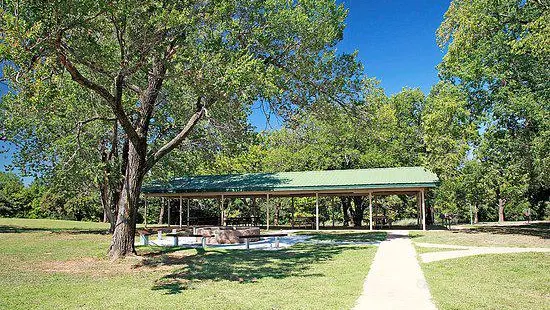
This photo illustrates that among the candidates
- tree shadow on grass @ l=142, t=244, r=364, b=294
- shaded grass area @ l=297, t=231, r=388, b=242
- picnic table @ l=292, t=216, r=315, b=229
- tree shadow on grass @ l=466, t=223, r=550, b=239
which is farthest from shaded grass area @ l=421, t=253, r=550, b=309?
picnic table @ l=292, t=216, r=315, b=229

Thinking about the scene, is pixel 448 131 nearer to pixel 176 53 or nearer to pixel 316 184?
pixel 316 184

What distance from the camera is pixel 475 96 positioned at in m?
20.2

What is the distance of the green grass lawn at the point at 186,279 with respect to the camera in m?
6.69

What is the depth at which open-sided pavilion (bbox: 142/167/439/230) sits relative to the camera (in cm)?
2377

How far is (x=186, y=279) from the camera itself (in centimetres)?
895

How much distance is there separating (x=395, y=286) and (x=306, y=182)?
18828mm

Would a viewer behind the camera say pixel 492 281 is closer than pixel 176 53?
Yes

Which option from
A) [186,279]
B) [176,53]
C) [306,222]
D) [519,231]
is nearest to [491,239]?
[519,231]

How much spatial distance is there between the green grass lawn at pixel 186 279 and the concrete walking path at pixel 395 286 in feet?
0.81

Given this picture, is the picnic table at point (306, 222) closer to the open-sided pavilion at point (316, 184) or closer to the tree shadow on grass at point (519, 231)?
the open-sided pavilion at point (316, 184)

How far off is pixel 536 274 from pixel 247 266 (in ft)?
20.6

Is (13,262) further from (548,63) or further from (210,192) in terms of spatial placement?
(548,63)

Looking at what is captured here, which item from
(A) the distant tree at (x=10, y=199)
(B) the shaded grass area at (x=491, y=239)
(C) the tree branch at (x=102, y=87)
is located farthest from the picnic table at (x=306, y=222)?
(A) the distant tree at (x=10, y=199)

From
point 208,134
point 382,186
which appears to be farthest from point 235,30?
point 382,186
